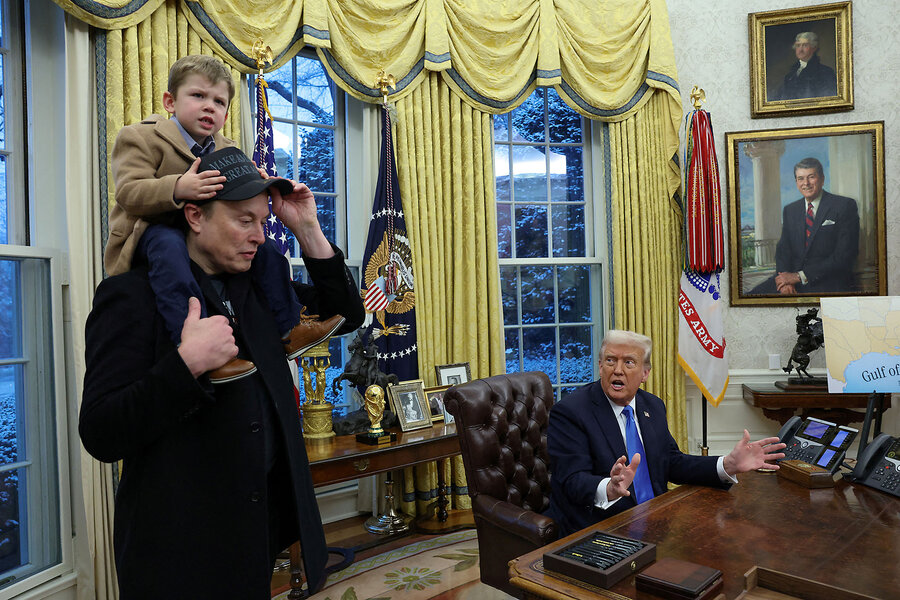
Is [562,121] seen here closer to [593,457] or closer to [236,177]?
[593,457]

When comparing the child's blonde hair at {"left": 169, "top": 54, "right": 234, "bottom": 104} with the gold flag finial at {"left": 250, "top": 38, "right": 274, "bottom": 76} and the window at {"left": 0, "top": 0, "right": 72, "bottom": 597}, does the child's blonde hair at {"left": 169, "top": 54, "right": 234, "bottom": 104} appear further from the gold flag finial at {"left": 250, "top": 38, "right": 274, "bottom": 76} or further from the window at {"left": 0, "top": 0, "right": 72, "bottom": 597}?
the gold flag finial at {"left": 250, "top": 38, "right": 274, "bottom": 76}

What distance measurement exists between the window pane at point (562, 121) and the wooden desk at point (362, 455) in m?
2.58

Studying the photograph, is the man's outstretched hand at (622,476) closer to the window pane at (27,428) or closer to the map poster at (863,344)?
the map poster at (863,344)

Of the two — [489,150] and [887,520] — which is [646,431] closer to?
[887,520]

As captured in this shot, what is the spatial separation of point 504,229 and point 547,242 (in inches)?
14.9

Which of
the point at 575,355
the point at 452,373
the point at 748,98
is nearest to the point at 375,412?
the point at 452,373

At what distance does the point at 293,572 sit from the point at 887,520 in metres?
2.48

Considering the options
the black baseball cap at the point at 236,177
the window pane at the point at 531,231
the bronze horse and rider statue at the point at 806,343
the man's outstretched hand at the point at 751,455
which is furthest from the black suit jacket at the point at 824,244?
the black baseball cap at the point at 236,177

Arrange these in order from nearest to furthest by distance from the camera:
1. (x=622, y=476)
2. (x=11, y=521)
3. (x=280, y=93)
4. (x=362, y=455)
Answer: (x=622, y=476), (x=11, y=521), (x=362, y=455), (x=280, y=93)

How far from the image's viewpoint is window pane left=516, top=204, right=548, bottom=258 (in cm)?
507

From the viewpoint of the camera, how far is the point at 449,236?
446 cm

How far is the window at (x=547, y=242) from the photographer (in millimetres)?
5055

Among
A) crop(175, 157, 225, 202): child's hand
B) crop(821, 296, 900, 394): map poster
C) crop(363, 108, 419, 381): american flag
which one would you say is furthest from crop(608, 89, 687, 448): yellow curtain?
crop(175, 157, 225, 202): child's hand

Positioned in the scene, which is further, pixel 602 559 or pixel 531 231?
pixel 531 231
